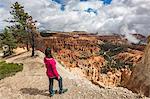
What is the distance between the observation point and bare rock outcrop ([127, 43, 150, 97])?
886 inches

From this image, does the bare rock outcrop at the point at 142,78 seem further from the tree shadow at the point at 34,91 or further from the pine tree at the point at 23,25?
the pine tree at the point at 23,25

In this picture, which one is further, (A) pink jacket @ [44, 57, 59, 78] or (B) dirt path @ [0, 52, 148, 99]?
(B) dirt path @ [0, 52, 148, 99]

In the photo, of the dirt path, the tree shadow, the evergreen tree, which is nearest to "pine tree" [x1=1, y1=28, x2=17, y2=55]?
the evergreen tree

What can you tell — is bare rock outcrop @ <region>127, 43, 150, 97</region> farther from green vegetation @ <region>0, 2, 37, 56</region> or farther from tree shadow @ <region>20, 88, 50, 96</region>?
green vegetation @ <region>0, 2, 37, 56</region>

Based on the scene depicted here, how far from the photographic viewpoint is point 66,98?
18141 mm

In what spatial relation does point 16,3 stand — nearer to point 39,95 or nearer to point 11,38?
point 11,38

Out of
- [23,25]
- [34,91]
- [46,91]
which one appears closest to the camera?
[46,91]

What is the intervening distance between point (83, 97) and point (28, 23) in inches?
1803

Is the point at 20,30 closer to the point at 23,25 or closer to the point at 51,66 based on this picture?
the point at 23,25

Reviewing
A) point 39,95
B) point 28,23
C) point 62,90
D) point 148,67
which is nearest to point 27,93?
point 39,95

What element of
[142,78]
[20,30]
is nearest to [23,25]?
[20,30]

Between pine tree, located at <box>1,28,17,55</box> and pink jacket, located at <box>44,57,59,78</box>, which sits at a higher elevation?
pink jacket, located at <box>44,57,59,78</box>

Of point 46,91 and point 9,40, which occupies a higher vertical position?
point 46,91

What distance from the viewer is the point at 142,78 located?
2355cm
